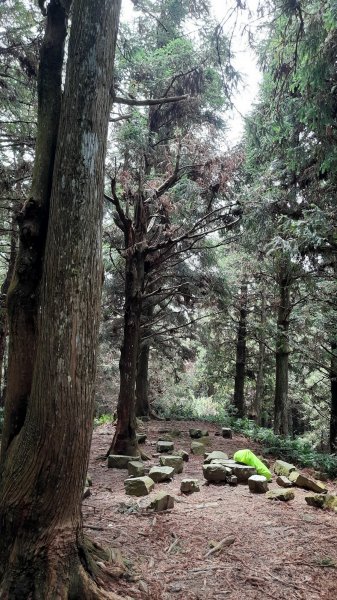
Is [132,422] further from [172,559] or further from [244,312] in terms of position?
[244,312]

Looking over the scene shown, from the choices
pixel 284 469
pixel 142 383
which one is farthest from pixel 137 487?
pixel 142 383

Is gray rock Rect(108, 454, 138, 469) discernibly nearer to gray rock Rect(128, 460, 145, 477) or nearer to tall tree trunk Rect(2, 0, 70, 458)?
gray rock Rect(128, 460, 145, 477)

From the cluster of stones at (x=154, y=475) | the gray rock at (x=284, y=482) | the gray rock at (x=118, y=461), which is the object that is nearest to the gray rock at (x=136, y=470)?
the cluster of stones at (x=154, y=475)

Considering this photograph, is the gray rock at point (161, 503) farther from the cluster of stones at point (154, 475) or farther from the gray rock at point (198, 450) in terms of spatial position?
the gray rock at point (198, 450)

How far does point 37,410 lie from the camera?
8.68 ft

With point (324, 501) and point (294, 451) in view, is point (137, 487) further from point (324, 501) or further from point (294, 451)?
point (294, 451)

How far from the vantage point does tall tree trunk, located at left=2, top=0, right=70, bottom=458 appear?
2910mm

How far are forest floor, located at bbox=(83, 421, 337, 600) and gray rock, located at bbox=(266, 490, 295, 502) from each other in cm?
7

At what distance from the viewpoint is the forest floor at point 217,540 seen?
297cm

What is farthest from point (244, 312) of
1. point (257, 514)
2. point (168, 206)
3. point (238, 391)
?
point (257, 514)

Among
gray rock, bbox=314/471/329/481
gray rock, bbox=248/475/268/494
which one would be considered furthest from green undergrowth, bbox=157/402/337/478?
gray rock, bbox=248/475/268/494

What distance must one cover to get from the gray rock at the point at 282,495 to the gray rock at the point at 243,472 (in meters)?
0.72

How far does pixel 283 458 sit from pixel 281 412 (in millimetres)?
2125

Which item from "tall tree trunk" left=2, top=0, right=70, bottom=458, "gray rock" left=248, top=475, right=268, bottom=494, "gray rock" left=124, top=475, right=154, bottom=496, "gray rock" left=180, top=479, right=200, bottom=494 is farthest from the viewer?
"gray rock" left=248, top=475, right=268, bottom=494
